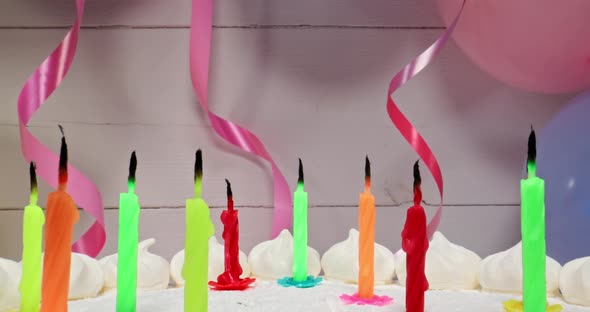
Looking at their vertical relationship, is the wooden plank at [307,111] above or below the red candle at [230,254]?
above

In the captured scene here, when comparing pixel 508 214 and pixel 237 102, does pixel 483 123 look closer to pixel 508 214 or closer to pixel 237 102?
pixel 508 214

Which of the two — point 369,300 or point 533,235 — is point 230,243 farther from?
point 533,235

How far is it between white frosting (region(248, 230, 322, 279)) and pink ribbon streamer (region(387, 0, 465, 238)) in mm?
336

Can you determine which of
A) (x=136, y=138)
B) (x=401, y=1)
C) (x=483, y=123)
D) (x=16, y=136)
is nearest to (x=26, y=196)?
(x=16, y=136)

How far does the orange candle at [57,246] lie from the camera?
61 centimetres

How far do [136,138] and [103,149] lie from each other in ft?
0.30

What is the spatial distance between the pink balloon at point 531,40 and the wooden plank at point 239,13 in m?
0.23

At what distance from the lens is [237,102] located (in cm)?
154

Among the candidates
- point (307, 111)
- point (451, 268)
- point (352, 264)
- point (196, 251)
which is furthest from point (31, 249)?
point (307, 111)

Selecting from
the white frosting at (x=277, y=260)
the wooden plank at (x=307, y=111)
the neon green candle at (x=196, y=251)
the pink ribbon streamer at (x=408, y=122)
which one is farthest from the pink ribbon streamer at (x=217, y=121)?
the neon green candle at (x=196, y=251)

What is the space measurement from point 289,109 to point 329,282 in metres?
0.57

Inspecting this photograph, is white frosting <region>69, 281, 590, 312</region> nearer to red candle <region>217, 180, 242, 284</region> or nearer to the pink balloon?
red candle <region>217, 180, 242, 284</region>

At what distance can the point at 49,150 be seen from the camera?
1331 mm

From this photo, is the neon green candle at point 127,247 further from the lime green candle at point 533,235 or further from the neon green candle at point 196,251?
the lime green candle at point 533,235
